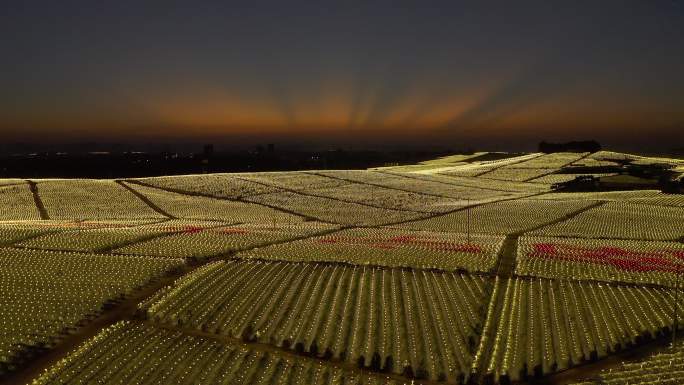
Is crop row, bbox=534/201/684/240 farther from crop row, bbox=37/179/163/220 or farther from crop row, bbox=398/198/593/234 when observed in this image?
crop row, bbox=37/179/163/220

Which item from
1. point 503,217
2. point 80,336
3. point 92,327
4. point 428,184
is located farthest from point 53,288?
point 428,184

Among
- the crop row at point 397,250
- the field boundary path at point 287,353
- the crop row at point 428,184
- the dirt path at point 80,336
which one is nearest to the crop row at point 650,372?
the field boundary path at point 287,353

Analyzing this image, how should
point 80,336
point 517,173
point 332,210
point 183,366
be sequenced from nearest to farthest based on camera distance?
point 183,366 < point 80,336 < point 332,210 < point 517,173

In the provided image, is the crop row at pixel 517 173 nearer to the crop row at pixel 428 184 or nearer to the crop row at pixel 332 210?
the crop row at pixel 428 184

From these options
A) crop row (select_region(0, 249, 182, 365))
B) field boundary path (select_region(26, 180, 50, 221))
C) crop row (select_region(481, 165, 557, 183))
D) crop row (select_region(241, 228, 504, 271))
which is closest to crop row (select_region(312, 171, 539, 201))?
crop row (select_region(481, 165, 557, 183))

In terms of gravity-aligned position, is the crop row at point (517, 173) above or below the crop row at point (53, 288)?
above

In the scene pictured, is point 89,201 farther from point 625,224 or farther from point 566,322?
point 625,224
